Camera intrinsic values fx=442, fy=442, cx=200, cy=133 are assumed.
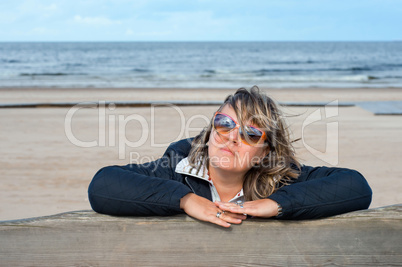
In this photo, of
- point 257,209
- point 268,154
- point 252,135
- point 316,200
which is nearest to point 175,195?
point 257,209

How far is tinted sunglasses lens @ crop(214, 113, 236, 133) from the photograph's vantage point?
72.7 inches

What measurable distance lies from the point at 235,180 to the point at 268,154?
0.67 feet

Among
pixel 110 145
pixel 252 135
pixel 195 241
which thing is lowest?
pixel 110 145

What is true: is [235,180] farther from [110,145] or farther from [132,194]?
[110,145]

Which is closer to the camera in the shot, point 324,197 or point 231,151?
point 324,197

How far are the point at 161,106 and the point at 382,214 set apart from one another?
33.0 ft

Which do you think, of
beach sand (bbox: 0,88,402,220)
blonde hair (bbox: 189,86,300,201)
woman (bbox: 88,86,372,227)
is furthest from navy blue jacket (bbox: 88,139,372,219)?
beach sand (bbox: 0,88,402,220)

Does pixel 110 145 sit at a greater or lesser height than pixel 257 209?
lesser

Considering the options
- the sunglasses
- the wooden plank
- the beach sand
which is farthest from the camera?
the beach sand

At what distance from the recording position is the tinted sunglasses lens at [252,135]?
1.84 meters

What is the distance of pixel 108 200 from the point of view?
138 cm

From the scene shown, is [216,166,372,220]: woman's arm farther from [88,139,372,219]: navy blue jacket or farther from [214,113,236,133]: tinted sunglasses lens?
[214,113,236,133]: tinted sunglasses lens

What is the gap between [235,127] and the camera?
6.05ft

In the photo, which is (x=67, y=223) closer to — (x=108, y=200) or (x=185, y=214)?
(x=108, y=200)
